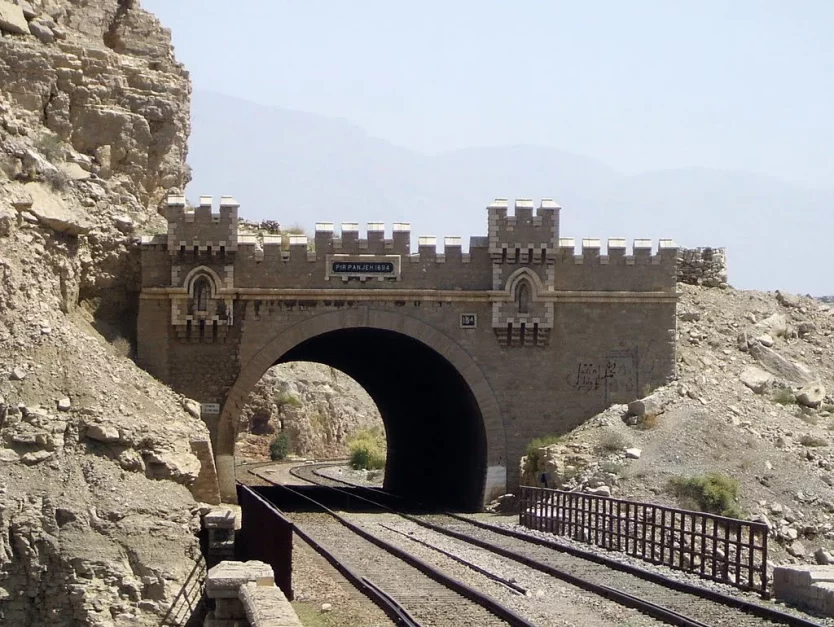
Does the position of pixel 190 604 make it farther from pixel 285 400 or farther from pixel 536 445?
pixel 285 400

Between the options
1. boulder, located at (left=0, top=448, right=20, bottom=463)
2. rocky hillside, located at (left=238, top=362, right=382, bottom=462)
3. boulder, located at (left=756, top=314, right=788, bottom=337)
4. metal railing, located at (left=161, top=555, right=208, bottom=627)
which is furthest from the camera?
rocky hillside, located at (left=238, top=362, right=382, bottom=462)

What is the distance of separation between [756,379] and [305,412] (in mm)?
27153

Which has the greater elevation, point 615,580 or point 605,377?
point 605,377

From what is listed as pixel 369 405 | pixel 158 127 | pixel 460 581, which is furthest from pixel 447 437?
pixel 369 405

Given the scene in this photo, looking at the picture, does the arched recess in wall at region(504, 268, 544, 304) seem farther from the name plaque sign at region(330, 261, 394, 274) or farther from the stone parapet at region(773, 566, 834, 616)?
the stone parapet at region(773, 566, 834, 616)

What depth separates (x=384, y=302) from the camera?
3102 cm

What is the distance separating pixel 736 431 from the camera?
29984 mm

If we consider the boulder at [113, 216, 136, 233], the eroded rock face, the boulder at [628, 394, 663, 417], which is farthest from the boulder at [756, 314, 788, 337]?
the boulder at [113, 216, 136, 233]

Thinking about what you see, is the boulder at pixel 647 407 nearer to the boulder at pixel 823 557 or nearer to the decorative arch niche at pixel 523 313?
the decorative arch niche at pixel 523 313

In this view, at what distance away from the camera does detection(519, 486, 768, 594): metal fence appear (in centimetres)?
1920

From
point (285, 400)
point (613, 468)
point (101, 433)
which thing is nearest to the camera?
point (101, 433)

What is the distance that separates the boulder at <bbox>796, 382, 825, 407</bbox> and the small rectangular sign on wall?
26.3 ft

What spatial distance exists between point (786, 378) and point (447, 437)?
8.99 m

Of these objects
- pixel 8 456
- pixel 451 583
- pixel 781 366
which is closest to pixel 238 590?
pixel 451 583
